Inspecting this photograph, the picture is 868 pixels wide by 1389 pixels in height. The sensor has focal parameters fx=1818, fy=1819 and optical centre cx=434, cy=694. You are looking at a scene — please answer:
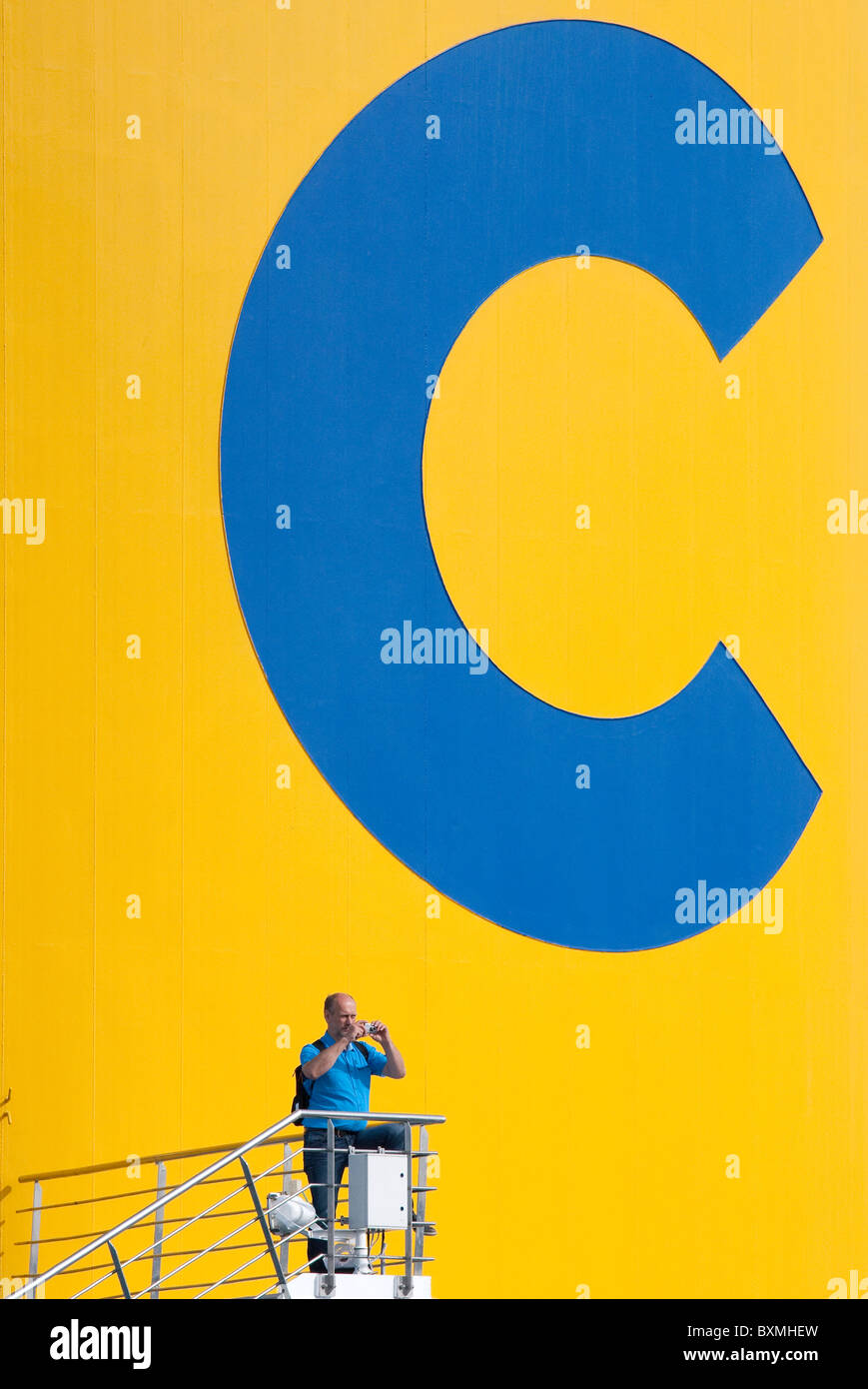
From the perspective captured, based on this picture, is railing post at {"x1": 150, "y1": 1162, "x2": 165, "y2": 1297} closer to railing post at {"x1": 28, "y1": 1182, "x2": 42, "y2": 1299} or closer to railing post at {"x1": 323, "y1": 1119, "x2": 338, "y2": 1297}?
railing post at {"x1": 28, "y1": 1182, "x2": 42, "y2": 1299}

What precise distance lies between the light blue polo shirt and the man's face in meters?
0.07

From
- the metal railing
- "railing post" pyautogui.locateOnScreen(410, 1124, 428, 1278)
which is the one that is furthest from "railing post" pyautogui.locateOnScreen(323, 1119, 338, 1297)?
"railing post" pyautogui.locateOnScreen(410, 1124, 428, 1278)

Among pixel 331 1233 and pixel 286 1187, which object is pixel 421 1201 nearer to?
pixel 286 1187

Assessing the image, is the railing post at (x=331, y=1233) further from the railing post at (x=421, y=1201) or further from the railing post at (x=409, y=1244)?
the railing post at (x=421, y=1201)

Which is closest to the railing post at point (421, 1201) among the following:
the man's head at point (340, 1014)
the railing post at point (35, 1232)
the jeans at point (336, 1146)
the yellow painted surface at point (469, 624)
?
the jeans at point (336, 1146)

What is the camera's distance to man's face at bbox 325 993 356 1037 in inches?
308

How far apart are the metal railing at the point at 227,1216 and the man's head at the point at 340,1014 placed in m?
0.38

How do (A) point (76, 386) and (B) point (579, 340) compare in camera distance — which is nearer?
(A) point (76, 386)

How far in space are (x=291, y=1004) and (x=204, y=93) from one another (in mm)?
4773

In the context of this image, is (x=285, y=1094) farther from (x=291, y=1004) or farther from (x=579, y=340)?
(x=579, y=340)

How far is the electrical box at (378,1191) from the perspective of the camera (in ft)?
23.7

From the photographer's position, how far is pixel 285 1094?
918 centimetres
